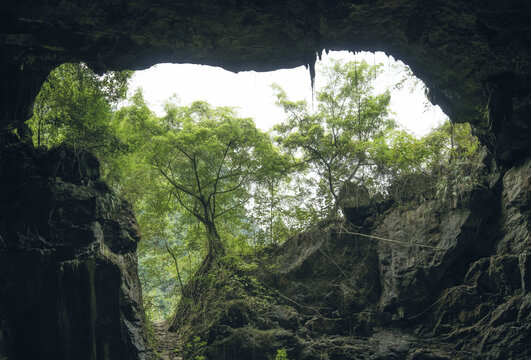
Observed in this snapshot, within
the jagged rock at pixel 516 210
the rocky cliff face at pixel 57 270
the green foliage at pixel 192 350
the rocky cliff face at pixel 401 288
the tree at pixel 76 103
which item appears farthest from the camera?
the green foliage at pixel 192 350

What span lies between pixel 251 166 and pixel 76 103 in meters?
6.54

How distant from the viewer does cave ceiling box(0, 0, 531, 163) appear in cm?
689

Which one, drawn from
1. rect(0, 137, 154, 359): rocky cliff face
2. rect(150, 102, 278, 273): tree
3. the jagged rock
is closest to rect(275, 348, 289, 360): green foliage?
rect(0, 137, 154, 359): rocky cliff face

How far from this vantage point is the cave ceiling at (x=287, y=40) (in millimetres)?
6891

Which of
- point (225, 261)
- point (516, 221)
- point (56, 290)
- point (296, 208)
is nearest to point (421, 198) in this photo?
point (516, 221)

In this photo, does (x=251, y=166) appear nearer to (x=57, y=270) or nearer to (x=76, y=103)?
(x=76, y=103)

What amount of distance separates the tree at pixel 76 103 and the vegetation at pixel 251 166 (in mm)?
583

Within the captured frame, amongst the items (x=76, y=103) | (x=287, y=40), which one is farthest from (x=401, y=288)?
(x=76, y=103)

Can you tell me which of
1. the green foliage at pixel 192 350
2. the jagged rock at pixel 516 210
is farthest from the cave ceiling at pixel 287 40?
the green foliage at pixel 192 350

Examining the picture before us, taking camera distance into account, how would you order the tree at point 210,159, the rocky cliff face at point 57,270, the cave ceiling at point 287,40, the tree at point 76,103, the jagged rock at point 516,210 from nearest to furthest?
the cave ceiling at point 287,40
the rocky cliff face at point 57,270
the jagged rock at point 516,210
the tree at point 76,103
the tree at point 210,159

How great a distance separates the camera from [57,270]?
7.92 m

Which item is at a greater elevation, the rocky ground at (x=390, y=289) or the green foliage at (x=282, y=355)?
the rocky ground at (x=390, y=289)

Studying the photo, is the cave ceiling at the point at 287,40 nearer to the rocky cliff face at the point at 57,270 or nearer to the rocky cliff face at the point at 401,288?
the rocky cliff face at the point at 57,270

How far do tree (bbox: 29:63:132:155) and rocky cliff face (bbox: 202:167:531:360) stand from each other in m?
6.47
